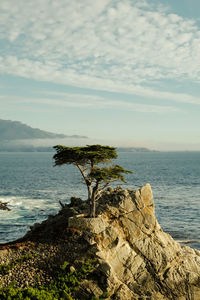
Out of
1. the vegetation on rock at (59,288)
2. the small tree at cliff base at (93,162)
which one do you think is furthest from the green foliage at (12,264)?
the small tree at cliff base at (93,162)

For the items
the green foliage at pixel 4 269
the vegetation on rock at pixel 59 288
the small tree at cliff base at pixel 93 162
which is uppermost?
the small tree at cliff base at pixel 93 162

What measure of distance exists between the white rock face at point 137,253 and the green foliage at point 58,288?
1798 millimetres

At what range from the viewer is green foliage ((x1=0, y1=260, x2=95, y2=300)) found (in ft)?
63.3

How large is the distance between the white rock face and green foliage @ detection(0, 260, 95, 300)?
180cm

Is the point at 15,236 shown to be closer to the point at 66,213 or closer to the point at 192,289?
the point at 66,213

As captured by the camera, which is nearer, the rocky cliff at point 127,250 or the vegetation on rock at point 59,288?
the vegetation on rock at point 59,288

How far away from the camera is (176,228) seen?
155 ft

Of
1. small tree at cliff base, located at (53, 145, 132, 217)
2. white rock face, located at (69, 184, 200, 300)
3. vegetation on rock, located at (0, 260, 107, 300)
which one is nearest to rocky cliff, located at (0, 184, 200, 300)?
white rock face, located at (69, 184, 200, 300)

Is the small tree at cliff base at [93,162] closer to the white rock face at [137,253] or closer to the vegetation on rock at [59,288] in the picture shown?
the white rock face at [137,253]

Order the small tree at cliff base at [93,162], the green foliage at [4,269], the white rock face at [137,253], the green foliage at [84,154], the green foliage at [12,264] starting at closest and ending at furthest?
1. the green foliage at [4,269]
2. the green foliage at [12,264]
3. the white rock face at [137,253]
4. the small tree at cliff base at [93,162]
5. the green foliage at [84,154]

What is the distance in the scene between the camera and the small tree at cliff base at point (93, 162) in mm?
29439

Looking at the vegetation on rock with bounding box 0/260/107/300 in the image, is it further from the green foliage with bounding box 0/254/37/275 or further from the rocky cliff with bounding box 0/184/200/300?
the green foliage with bounding box 0/254/37/275

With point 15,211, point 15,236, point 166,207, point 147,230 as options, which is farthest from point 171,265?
point 15,211

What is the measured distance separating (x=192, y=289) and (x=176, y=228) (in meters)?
21.5
